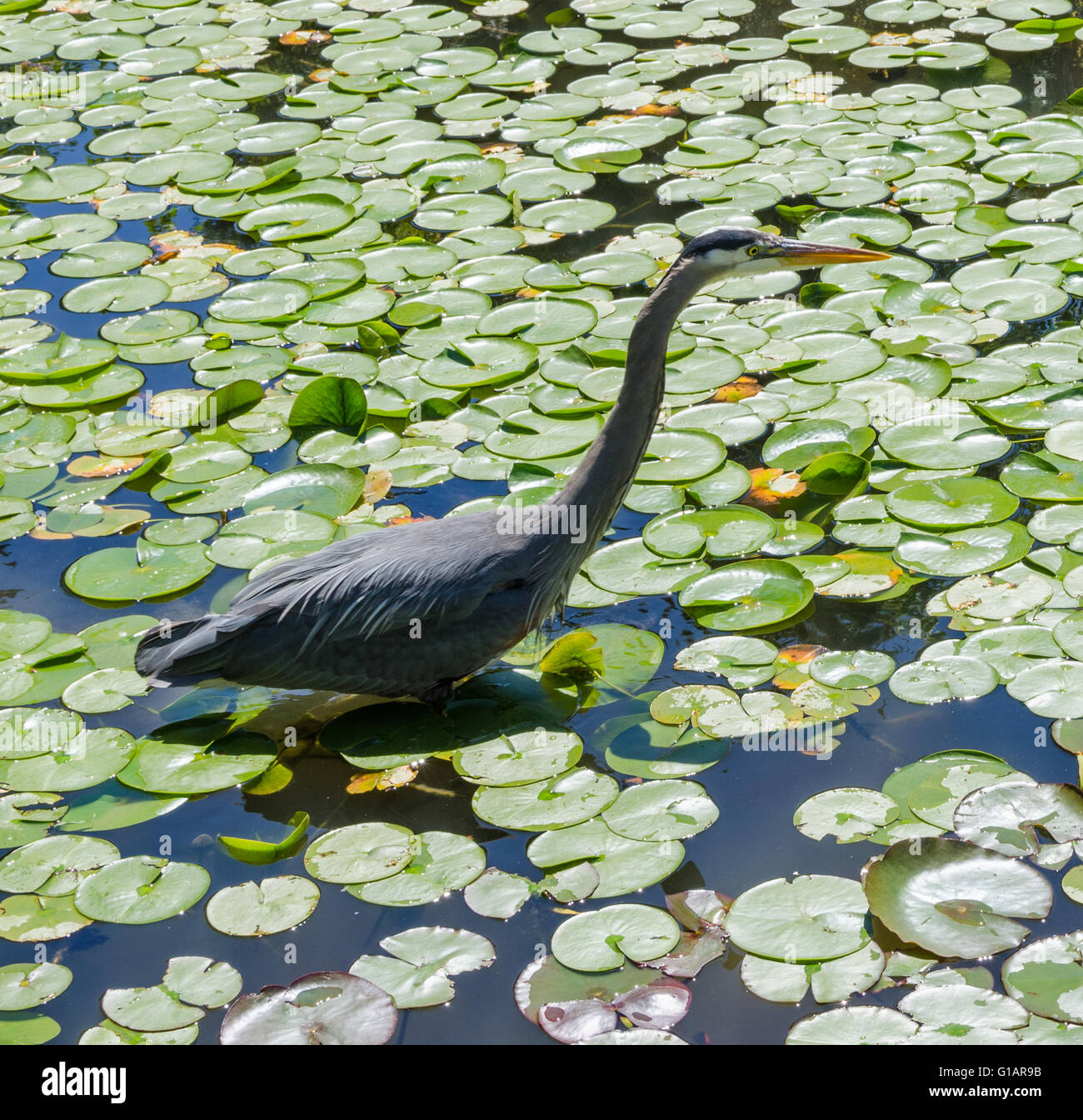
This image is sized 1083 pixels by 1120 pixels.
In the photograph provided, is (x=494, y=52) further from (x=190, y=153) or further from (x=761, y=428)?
(x=761, y=428)

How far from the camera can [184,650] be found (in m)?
4.34

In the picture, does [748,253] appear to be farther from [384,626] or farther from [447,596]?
[384,626]

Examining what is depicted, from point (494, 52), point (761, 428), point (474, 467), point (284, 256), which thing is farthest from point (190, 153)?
point (761, 428)

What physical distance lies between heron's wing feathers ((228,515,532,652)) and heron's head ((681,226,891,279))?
1144mm

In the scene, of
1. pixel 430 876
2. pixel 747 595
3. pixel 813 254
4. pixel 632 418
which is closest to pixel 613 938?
pixel 430 876

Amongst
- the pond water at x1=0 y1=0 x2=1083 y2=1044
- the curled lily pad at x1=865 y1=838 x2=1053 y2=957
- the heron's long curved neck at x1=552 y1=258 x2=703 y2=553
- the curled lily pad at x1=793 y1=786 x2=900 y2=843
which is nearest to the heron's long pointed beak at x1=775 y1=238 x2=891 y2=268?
the heron's long curved neck at x1=552 y1=258 x2=703 y2=553

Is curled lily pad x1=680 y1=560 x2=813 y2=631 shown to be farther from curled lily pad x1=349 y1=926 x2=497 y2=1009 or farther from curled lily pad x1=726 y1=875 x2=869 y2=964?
curled lily pad x1=349 y1=926 x2=497 y2=1009

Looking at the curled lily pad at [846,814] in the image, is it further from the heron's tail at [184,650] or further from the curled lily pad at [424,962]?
the heron's tail at [184,650]

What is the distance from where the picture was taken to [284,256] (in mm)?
6965

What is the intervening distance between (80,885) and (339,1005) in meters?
0.95

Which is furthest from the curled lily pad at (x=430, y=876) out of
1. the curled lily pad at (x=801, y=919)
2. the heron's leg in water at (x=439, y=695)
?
the curled lily pad at (x=801, y=919)

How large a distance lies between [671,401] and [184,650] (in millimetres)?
2449

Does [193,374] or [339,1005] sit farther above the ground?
[193,374]

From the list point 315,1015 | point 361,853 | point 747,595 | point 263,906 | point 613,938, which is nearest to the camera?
point 315,1015
